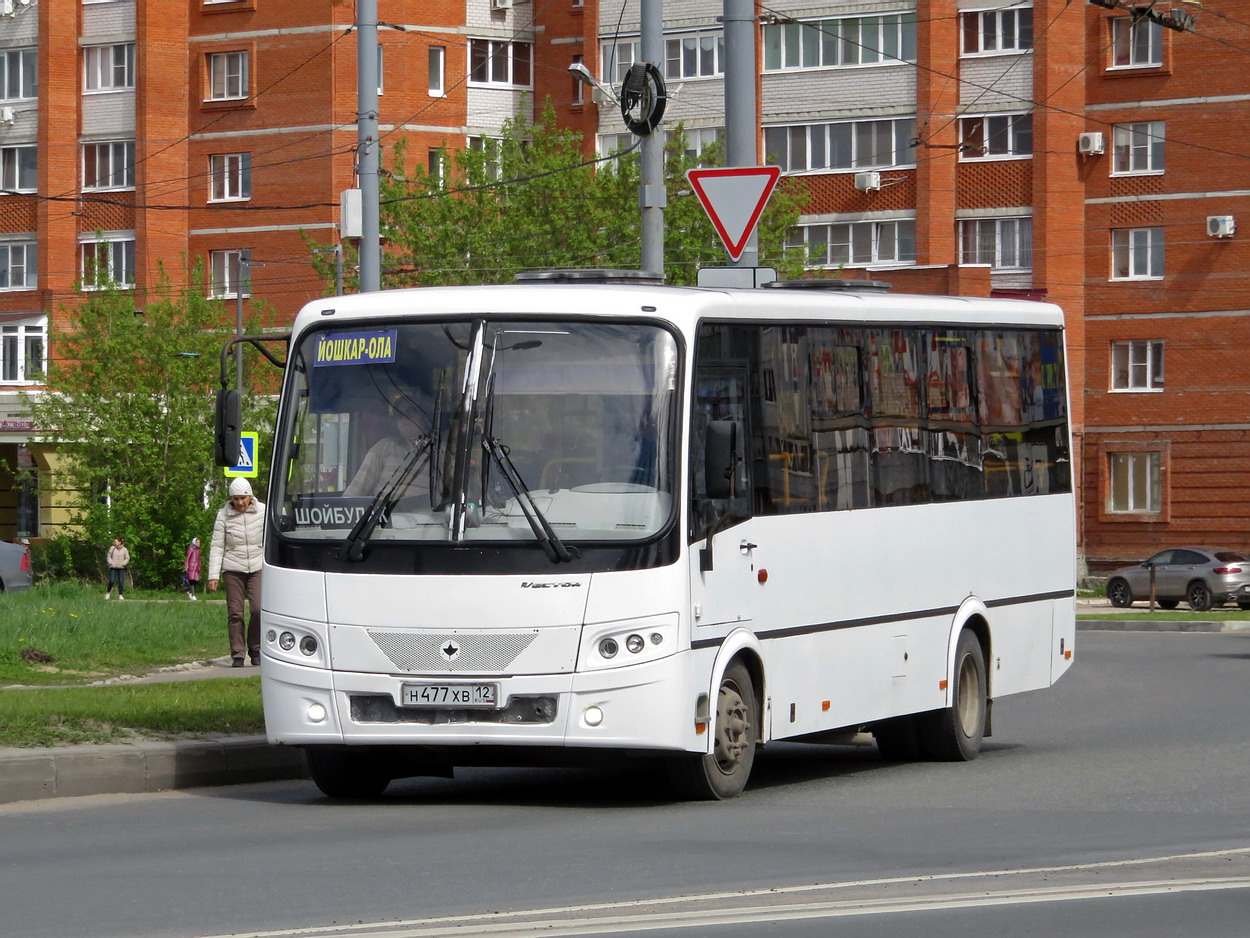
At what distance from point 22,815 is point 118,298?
144ft

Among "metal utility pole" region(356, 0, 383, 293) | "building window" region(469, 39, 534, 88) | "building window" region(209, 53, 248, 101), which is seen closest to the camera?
"metal utility pole" region(356, 0, 383, 293)

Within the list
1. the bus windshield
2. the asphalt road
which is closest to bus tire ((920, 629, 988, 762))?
the asphalt road

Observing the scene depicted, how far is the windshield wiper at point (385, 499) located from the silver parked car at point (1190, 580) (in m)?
39.5

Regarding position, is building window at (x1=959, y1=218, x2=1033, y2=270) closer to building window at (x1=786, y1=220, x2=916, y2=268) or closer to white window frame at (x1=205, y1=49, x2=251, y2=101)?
building window at (x1=786, y1=220, x2=916, y2=268)

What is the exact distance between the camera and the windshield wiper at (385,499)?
456 inches

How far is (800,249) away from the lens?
2131 inches

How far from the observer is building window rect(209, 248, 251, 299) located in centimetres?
6494

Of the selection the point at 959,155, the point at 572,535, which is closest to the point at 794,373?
the point at 572,535

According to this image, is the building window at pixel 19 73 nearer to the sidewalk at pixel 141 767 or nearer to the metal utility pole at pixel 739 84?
the metal utility pole at pixel 739 84

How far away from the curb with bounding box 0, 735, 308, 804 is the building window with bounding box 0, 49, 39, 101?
57477 mm

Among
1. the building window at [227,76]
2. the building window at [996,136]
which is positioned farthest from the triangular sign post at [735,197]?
the building window at [227,76]

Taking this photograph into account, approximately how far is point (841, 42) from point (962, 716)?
4668 cm

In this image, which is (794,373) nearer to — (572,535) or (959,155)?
(572,535)

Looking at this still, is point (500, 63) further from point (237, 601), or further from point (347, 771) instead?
point (347, 771)
